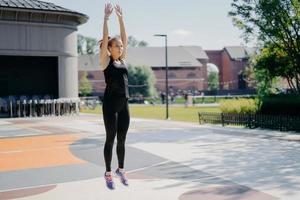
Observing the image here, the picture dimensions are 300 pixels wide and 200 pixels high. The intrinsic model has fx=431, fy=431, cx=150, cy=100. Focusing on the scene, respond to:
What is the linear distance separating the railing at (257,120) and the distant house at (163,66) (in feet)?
226

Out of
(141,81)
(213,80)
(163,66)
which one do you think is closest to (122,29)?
(141,81)

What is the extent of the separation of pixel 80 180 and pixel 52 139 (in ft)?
27.3

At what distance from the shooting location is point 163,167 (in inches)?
380

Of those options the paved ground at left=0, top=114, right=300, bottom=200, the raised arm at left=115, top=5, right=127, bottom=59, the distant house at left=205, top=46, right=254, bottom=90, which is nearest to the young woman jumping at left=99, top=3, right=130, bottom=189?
the raised arm at left=115, top=5, right=127, bottom=59

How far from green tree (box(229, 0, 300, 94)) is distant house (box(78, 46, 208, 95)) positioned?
228 ft

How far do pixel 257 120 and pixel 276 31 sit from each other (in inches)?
164

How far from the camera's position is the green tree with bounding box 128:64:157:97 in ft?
250

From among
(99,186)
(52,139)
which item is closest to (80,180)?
(99,186)

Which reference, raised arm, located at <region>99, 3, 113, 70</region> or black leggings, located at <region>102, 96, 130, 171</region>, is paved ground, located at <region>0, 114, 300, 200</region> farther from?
raised arm, located at <region>99, 3, 113, 70</region>

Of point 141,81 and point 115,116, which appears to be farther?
point 141,81

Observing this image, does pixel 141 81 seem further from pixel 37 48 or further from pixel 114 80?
pixel 114 80

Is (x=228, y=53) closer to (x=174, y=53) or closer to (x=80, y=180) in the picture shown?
(x=174, y=53)

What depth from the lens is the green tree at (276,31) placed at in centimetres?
1953

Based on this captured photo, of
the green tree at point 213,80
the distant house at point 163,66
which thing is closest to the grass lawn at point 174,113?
the distant house at point 163,66
